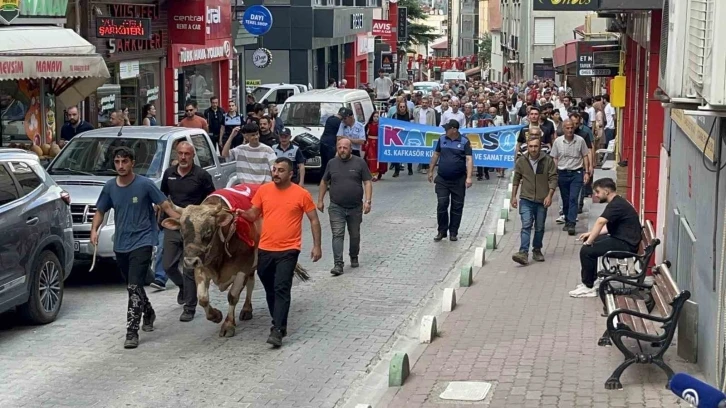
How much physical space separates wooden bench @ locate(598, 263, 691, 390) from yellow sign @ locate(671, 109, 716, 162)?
3.74 ft

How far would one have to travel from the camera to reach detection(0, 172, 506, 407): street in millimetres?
9164

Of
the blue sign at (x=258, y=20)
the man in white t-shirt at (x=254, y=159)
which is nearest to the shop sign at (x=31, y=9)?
the man in white t-shirt at (x=254, y=159)

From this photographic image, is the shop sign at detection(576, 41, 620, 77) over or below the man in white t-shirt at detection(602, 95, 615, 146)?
over

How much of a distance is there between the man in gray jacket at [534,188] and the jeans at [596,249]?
2.55m

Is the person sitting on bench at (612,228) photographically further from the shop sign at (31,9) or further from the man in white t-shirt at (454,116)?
the man in white t-shirt at (454,116)

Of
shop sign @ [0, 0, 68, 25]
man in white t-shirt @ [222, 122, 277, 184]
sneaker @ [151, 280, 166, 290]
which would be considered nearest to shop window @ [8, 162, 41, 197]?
sneaker @ [151, 280, 166, 290]

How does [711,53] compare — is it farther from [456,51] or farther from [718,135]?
[456,51]

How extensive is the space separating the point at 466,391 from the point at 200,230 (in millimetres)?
2883

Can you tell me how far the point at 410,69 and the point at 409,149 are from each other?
67.3 meters

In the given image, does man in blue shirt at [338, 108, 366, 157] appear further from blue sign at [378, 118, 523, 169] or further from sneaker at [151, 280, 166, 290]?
sneaker at [151, 280, 166, 290]

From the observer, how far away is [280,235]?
1062 centimetres

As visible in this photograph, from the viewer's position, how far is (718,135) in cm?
A: 798

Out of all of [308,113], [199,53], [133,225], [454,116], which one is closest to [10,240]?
[133,225]

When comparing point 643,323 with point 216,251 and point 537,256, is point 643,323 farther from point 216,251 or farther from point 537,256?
point 537,256
